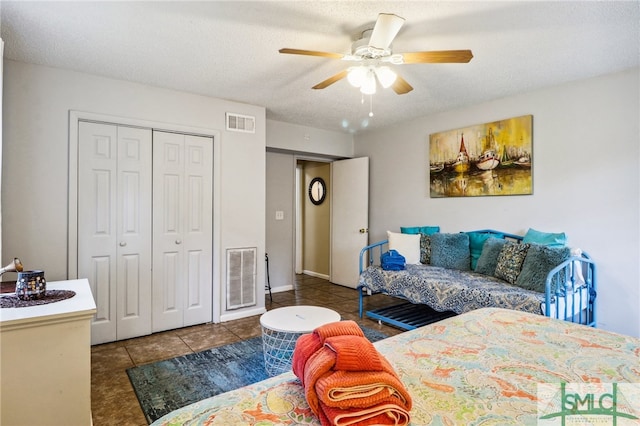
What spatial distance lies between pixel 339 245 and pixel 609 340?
4.03 metres

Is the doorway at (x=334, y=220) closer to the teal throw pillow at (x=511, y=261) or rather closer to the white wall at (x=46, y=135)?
the teal throw pillow at (x=511, y=261)

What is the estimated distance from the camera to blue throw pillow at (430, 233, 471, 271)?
365cm

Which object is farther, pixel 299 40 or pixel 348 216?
pixel 348 216

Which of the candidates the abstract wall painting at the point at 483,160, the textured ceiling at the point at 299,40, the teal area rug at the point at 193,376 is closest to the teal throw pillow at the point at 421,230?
the abstract wall painting at the point at 483,160

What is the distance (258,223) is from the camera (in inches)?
154

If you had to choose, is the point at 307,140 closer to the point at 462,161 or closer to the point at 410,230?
the point at 410,230

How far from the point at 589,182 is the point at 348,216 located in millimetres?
2911

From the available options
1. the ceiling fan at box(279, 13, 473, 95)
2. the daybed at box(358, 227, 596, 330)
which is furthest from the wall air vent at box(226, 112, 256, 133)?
the daybed at box(358, 227, 596, 330)

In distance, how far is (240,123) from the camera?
3750 mm

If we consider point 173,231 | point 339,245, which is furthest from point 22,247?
point 339,245

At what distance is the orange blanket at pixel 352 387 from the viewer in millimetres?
826

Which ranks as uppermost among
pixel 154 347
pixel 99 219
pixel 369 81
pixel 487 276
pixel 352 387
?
pixel 369 81

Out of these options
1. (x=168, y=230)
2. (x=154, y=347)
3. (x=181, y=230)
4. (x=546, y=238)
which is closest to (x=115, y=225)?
(x=168, y=230)

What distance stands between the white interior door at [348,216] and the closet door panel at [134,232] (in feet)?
9.12
